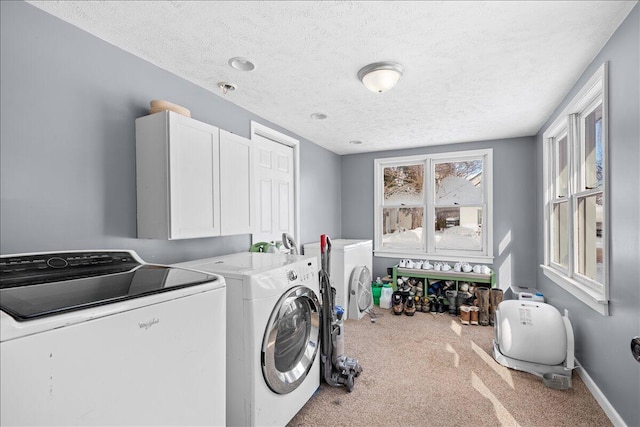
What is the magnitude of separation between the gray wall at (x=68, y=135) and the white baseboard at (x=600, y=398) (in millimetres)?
2948

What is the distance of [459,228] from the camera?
4.34 m

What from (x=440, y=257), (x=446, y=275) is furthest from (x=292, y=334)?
(x=440, y=257)

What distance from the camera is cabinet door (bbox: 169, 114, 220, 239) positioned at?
5.81 feet

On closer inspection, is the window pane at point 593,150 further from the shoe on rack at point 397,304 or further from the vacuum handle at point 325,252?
the shoe on rack at point 397,304

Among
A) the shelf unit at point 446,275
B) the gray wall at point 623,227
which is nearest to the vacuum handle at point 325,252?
the gray wall at point 623,227

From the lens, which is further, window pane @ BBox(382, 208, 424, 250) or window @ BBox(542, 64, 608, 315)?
window pane @ BBox(382, 208, 424, 250)

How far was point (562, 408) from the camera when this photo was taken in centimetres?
198

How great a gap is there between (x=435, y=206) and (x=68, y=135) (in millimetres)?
4206

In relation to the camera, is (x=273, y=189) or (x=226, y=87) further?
(x=273, y=189)

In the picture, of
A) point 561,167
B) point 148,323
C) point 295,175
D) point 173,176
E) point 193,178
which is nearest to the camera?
point 148,323

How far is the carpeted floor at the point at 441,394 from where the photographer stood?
188 cm

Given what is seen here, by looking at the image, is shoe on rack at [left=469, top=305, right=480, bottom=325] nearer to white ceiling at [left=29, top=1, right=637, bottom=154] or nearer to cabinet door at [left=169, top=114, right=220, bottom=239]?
white ceiling at [left=29, top=1, right=637, bottom=154]

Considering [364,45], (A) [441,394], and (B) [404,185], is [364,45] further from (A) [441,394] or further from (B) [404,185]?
(B) [404,185]

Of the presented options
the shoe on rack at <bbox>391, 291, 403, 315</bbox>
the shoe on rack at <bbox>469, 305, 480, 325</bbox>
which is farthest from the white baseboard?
the shoe on rack at <bbox>391, 291, 403, 315</bbox>
